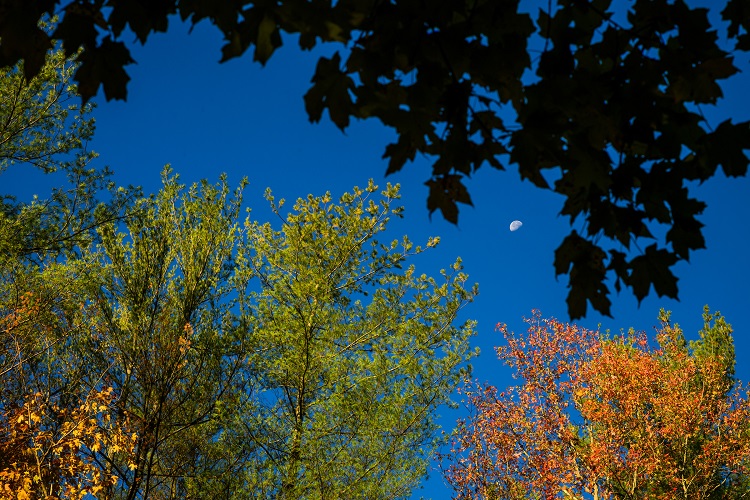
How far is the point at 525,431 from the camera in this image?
16125 mm

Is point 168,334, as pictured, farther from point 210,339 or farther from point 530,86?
point 530,86

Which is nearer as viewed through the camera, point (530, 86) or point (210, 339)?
point (530, 86)

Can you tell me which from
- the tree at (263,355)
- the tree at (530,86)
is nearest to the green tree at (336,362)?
the tree at (263,355)

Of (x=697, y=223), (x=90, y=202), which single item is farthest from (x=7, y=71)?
(x=697, y=223)

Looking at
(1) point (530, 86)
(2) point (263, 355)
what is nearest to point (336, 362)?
(2) point (263, 355)

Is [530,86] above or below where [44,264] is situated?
below

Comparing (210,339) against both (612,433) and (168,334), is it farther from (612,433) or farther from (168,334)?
(612,433)

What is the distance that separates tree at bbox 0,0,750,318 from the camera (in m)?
2.31

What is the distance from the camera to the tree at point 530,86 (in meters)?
2.31

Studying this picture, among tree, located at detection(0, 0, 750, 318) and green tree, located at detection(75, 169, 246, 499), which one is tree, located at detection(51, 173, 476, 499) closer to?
green tree, located at detection(75, 169, 246, 499)

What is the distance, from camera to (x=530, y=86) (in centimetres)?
243

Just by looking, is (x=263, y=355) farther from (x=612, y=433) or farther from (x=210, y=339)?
(x=612, y=433)

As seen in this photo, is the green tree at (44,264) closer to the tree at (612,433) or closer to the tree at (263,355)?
the tree at (263,355)

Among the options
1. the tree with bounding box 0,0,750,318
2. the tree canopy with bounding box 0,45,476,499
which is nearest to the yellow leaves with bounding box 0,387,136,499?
the tree canopy with bounding box 0,45,476,499
